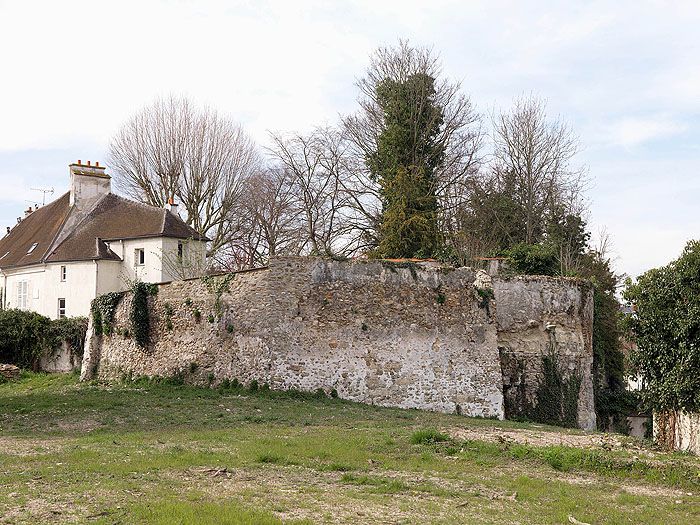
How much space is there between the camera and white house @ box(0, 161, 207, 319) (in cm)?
3884

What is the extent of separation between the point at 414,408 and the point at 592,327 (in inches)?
327

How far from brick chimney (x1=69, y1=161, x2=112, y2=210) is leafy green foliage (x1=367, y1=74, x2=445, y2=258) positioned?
13.3 metres

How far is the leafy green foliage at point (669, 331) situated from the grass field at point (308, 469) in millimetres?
1199

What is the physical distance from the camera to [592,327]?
1172 inches

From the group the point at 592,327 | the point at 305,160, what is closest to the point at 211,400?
the point at 592,327

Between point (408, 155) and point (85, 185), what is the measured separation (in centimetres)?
1578

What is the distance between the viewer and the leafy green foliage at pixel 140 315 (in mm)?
26922

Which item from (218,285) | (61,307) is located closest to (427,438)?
(218,285)

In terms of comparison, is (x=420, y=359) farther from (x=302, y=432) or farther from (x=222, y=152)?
(x=222, y=152)

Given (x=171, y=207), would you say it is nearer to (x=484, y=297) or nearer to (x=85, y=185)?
(x=85, y=185)

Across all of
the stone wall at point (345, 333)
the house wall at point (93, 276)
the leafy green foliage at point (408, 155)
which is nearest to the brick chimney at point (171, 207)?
the house wall at point (93, 276)

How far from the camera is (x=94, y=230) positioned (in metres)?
40.4

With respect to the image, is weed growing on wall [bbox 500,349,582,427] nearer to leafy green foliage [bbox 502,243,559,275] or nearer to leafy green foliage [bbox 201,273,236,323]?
leafy green foliage [bbox 502,243,559,275]

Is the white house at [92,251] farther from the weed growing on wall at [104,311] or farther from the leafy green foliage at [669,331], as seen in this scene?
the leafy green foliage at [669,331]
